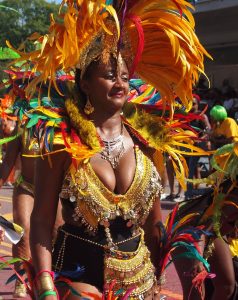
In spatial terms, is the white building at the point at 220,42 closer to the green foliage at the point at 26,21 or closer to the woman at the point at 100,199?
the woman at the point at 100,199

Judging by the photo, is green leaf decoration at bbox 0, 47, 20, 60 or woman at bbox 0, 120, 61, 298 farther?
woman at bbox 0, 120, 61, 298

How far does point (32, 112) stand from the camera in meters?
2.98

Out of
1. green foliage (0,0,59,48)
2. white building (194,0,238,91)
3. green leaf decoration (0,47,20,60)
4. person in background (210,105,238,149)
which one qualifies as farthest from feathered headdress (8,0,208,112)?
green foliage (0,0,59,48)

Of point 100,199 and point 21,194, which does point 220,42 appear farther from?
point 100,199

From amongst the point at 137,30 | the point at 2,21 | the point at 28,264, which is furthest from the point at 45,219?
the point at 2,21

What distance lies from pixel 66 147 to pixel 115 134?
310 millimetres

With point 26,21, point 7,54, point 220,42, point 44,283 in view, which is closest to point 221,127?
point 7,54

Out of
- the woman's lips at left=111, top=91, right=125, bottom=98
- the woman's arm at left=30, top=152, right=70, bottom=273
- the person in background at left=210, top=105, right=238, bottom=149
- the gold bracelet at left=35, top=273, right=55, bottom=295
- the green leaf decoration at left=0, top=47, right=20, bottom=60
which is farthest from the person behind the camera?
the person in background at left=210, top=105, right=238, bottom=149

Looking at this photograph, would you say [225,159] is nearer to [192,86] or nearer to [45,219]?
[192,86]

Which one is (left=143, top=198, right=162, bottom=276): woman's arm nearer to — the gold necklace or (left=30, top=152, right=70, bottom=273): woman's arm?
the gold necklace

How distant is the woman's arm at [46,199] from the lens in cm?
282

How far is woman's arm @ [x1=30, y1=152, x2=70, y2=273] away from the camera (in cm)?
282

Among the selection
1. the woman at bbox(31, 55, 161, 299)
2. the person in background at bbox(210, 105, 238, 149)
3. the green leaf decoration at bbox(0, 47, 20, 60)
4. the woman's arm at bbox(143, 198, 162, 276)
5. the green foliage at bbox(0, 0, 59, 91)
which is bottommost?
the green foliage at bbox(0, 0, 59, 91)

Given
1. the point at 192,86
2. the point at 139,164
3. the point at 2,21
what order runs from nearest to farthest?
the point at 139,164, the point at 192,86, the point at 2,21
